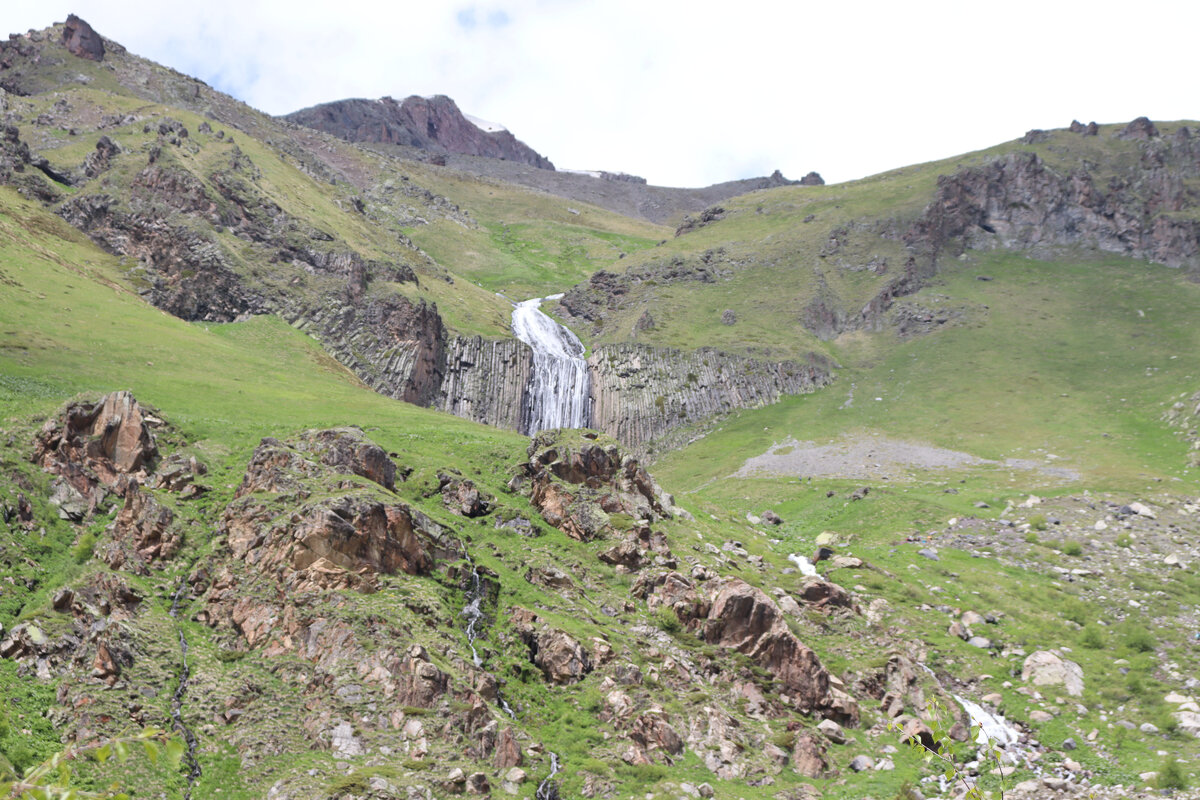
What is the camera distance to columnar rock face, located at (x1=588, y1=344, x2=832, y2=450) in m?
90.3

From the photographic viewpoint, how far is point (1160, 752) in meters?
27.2

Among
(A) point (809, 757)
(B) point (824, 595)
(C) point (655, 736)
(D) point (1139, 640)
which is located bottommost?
(A) point (809, 757)

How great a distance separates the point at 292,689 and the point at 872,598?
28096 millimetres

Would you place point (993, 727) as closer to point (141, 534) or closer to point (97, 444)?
point (141, 534)

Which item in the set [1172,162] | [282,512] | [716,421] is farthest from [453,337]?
[1172,162]

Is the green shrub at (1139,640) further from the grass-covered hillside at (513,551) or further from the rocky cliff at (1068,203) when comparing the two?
the rocky cliff at (1068,203)

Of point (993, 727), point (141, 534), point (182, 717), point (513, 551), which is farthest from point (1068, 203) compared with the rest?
point (182, 717)

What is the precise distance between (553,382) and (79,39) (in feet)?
459

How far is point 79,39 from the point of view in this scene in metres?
156

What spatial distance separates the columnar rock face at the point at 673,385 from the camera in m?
90.3

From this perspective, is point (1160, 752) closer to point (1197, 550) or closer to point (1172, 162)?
point (1197, 550)

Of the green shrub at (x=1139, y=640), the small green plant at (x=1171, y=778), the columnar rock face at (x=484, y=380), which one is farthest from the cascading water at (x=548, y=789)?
the columnar rock face at (x=484, y=380)

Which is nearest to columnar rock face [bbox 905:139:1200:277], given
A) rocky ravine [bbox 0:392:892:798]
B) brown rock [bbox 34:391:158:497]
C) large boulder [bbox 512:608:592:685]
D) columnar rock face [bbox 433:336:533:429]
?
columnar rock face [bbox 433:336:533:429]

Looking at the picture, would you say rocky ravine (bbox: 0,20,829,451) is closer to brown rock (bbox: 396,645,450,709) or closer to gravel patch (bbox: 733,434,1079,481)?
gravel patch (bbox: 733,434,1079,481)
